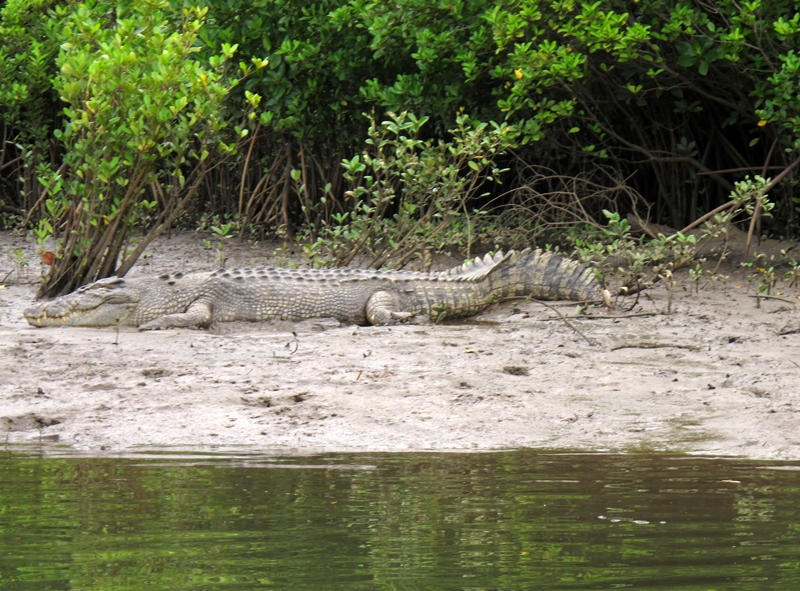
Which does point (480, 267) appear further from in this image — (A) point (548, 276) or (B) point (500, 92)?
(B) point (500, 92)

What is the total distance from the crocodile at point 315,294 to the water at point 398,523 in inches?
133

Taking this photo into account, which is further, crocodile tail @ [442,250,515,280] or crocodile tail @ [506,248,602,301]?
crocodile tail @ [506,248,602,301]

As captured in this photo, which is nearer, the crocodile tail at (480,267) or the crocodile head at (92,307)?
the crocodile head at (92,307)

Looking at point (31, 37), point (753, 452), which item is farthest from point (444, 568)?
point (31, 37)

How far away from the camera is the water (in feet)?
8.08

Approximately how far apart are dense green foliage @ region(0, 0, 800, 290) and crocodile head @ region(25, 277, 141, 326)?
3.16 ft

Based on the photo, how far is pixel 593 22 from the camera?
27.7 ft

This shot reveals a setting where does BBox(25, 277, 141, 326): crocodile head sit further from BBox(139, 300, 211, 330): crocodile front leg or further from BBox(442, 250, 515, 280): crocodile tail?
BBox(442, 250, 515, 280): crocodile tail

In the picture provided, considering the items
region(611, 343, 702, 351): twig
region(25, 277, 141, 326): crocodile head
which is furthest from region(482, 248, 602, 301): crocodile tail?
region(25, 277, 141, 326): crocodile head

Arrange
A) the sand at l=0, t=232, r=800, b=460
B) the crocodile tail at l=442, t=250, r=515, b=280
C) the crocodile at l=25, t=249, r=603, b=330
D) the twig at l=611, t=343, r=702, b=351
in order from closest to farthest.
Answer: the sand at l=0, t=232, r=800, b=460 < the twig at l=611, t=343, r=702, b=351 < the crocodile at l=25, t=249, r=603, b=330 < the crocodile tail at l=442, t=250, r=515, b=280

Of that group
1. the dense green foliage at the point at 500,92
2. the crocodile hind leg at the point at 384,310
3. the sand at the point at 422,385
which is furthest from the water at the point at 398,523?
the dense green foliage at the point at 500,92

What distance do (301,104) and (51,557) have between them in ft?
26.9

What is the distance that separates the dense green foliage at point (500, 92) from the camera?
8594mm

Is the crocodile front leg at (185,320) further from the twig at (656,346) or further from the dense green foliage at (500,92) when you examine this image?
the twig at (656,346)
